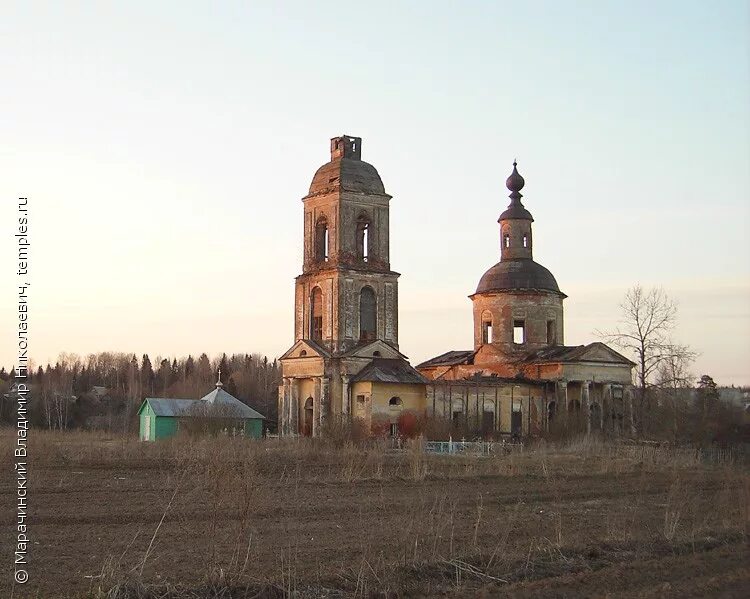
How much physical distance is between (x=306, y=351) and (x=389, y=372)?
11.7 ft

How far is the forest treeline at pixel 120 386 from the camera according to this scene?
62.8 m

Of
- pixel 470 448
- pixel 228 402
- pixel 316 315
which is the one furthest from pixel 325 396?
pixel 470 448

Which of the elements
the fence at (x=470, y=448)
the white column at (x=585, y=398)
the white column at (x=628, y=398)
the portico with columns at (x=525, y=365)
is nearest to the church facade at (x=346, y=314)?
the portico with columns at (x=525, y=365)

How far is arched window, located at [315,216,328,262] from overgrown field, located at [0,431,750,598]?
18837 mm

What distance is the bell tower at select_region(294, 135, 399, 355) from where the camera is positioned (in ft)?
130

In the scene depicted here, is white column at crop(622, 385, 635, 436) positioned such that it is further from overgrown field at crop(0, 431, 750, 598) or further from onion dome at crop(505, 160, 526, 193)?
overgrown field at crop(0, 431, 750, 598)

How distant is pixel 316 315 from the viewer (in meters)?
41.1

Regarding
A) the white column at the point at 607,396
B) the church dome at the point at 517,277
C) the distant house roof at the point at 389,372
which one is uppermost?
the church dome at the point at 517,277

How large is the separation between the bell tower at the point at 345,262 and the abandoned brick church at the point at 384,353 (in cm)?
4

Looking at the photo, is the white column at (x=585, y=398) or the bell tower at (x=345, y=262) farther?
the white column at (x=585, y=398)

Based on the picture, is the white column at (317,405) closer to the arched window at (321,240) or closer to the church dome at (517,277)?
the arched window at (321,240)

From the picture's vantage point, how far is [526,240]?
4616cm

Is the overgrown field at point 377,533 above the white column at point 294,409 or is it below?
below

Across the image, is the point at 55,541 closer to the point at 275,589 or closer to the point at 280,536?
the point at 280,536
